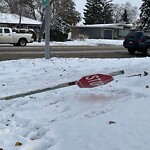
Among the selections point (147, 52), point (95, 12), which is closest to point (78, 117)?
point (147, 52)

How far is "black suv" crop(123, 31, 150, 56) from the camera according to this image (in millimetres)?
23719

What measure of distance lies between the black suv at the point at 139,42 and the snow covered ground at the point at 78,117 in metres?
14.9

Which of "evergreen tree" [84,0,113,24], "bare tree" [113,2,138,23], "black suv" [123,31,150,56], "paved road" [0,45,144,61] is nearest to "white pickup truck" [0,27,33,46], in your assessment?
"paved road" [0,45,144,61]

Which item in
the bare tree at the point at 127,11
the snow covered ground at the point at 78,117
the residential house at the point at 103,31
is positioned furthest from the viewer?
the bare tree at the point at 127,11

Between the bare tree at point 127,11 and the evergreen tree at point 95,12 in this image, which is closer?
the evergreen tree at point 95,12

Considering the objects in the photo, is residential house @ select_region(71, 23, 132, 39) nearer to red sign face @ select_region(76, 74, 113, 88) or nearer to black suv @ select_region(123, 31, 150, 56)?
black suv @ select_region(123, 31, 150, 56)

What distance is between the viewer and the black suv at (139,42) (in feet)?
77.8

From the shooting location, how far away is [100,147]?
463 centimetres

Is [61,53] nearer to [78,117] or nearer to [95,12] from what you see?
[78,117]

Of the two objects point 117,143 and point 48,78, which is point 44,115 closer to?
point 117,143

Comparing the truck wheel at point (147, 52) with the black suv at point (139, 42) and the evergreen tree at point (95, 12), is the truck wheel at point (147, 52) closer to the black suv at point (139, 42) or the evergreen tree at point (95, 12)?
the black suv at point (139, 42)

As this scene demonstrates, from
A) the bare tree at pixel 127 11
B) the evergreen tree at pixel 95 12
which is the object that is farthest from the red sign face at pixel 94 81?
the bare tree at pixel 127 11

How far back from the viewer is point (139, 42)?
23781 mm

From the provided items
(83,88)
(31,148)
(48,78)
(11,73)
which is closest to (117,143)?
(31,148)
